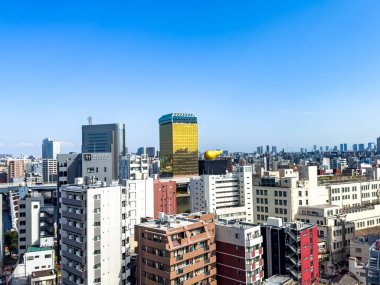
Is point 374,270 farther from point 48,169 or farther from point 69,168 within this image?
point 48,169

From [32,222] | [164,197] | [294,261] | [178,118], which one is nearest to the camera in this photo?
[294,261]

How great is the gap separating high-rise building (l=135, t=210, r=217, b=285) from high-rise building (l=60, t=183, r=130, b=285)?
1.75 metres

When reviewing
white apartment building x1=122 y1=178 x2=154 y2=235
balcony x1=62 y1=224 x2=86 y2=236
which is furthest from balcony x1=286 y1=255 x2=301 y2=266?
white apartment building x1=122 y1=178 x2=154 y2=235

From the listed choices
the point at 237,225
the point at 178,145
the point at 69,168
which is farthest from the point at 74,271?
the point at 178,145

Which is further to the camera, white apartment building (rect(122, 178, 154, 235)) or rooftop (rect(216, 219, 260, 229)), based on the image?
white apartment building (rect(122, 178, 154, 235))

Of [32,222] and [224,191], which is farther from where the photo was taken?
[224,191]

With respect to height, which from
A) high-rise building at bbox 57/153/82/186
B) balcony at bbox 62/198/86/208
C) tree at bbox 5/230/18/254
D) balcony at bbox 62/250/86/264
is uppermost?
high-rise building at bbox 57/153/82/186

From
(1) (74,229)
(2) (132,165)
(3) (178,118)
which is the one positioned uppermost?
(3) (178,118)

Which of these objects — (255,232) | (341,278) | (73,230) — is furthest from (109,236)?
(341,278)

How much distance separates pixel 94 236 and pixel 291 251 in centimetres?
1626

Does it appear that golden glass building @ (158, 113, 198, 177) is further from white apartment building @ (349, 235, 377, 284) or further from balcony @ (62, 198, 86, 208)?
balcony @ (62, 198, 86, 208)

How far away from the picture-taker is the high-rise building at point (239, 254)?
27.2m

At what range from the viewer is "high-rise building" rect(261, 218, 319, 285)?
29.5m

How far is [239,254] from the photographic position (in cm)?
2756
